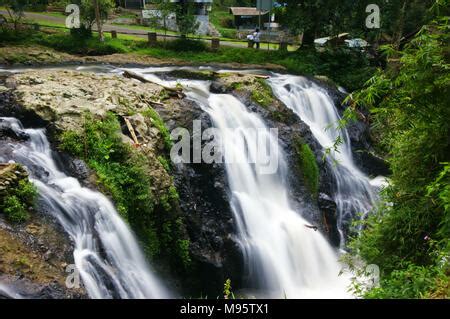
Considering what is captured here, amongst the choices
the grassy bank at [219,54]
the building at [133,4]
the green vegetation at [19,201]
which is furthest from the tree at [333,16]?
the building at [133,4]

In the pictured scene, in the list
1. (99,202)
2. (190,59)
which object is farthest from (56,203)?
(190,59)

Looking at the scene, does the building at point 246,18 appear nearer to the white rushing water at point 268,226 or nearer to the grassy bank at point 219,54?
the grassy bank at point 219,54

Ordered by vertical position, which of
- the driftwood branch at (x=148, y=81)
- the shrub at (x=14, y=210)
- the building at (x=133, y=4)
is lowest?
the shrub at (x=14, y=210)

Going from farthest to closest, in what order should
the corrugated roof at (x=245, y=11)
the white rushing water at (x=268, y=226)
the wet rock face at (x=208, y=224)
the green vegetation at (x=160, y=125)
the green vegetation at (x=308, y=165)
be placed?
1. the corrugated roof at (x=245, y=11)
2. the green vegetation at (x=308, y=165)
3. the green vegetation at (x=160, y=125)
4. the white rushing water at (x=268, y=226)
5. the wet rock face at (x=208, y=224)

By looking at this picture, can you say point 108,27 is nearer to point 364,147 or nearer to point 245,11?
point 245,11

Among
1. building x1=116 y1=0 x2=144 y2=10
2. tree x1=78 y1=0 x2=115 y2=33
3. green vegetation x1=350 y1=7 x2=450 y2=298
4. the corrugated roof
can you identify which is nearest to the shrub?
green vegetation x1=350 y1=7 x2=450 y2=298

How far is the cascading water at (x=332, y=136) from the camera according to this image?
1405cm

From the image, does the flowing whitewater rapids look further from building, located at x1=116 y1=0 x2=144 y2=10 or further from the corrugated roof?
building, located at x1=116 y1=0 x2=144 y2=10

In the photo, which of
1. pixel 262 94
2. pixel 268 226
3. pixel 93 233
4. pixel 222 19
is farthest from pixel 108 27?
pixel 93 233

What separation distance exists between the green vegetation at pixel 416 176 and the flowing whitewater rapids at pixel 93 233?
4.33m

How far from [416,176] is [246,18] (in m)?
44.5

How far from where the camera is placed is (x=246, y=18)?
47.8 metres

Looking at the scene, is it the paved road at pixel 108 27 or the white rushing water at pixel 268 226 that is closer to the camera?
the white rushing water at pixel 268 226

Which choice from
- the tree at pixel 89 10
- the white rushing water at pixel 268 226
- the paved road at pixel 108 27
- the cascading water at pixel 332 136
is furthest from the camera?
the paved road at pixel 108 27
